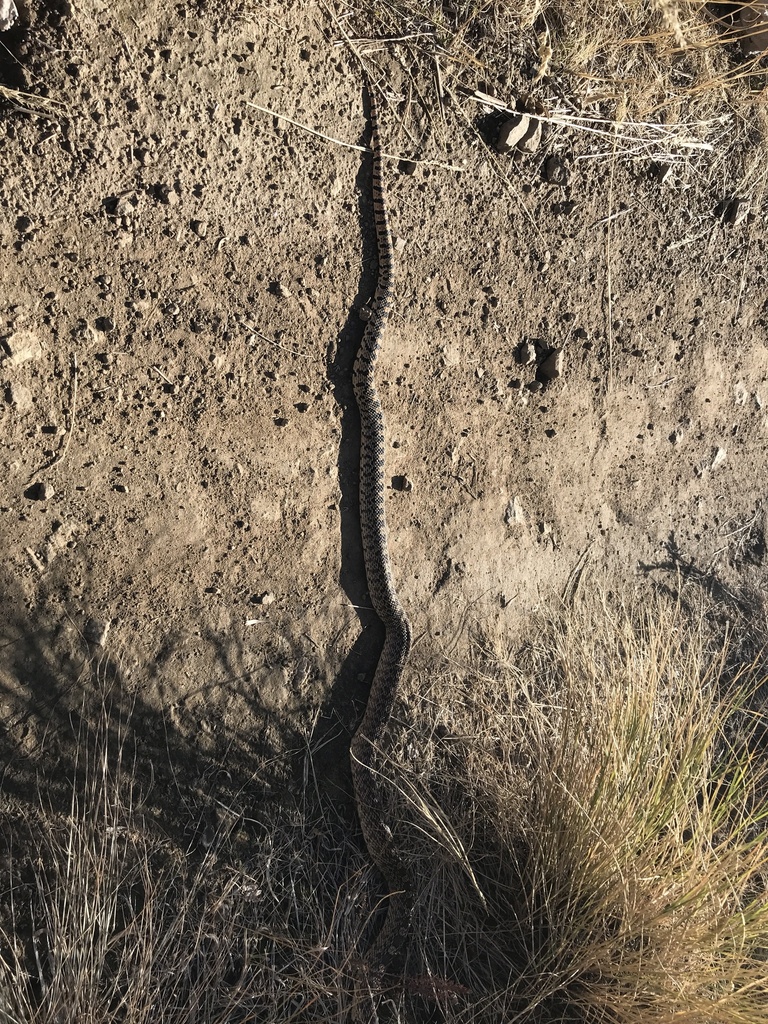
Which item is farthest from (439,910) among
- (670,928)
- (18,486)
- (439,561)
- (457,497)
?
(18,486)

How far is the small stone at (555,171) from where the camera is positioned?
4449 mm

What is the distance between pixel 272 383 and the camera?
378 cm

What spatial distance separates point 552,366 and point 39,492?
113 inches

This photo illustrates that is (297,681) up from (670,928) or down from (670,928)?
up

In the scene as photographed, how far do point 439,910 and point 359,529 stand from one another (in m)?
1.87

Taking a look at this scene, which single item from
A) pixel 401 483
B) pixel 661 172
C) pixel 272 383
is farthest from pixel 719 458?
pixel 272 383

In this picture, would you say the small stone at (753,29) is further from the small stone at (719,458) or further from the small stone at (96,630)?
the small stone at (96,630)

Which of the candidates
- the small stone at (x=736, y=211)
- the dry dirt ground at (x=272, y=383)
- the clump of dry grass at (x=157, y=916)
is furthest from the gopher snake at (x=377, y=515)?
the small stone at (x=736, y=211)

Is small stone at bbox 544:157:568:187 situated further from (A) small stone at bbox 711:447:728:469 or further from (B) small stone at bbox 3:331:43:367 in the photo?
(B) small stone at bbox 3:331:43:367

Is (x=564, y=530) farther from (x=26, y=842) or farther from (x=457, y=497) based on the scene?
(x=26, y=842)

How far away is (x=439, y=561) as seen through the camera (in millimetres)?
4168

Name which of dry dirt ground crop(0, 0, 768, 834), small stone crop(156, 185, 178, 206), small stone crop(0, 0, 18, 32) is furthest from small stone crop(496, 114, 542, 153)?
small stone crop(0, 0, 18, 32)

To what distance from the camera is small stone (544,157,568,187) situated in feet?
14.6

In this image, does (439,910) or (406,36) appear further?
(406,36)
